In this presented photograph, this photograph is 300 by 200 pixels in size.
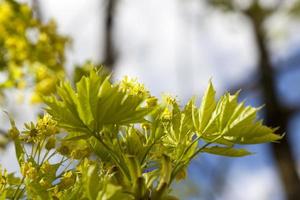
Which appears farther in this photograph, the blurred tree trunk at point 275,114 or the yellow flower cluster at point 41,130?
the blurred tree trunk at point 275,114

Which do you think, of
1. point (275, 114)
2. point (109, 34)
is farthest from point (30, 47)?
point (275, 114)

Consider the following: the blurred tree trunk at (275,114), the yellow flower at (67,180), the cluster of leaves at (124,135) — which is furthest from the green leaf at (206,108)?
the blurred tree trunk at (275,114)

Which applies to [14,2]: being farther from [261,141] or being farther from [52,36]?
[261,141]

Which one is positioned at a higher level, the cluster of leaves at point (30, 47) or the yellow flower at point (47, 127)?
the cluster of leaves at point (30, 47)

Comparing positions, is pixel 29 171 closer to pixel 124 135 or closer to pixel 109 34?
pixel 124 135

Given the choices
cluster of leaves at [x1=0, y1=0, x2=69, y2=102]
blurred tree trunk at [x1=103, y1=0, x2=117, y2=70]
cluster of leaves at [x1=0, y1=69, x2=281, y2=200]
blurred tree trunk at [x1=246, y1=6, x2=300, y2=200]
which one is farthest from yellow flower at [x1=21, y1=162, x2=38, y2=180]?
blurred tree trunk at [x1=246, y1=6, x2=300, y2=200]

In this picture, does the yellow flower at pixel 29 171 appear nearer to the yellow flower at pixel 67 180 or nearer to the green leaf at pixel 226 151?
the yellow flower at pixel 67 180

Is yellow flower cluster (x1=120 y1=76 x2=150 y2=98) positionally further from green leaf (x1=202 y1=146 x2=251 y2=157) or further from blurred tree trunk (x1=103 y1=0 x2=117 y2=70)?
blurred tree trunk (x1=103 y1=0 x2=117 y2=70)
